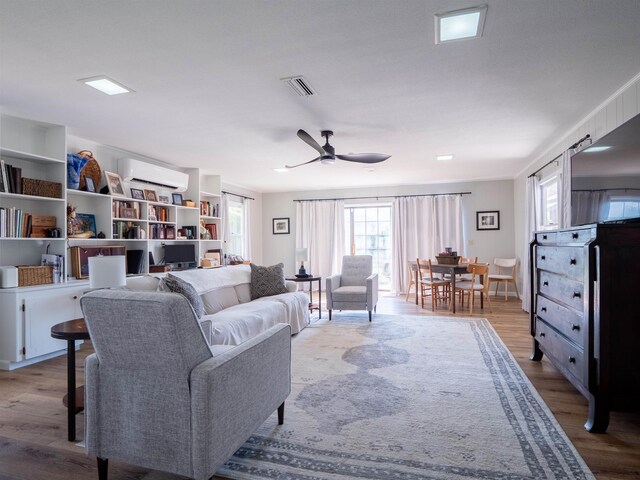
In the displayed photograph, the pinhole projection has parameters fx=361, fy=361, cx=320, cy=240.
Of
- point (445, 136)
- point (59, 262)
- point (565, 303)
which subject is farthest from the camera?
point (445, 136)

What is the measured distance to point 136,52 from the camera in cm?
238

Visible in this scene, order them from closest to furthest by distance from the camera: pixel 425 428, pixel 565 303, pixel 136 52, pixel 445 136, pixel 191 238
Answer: pixel 425 428, pixel 136 52, pixel 565 303, pixel 445 136, pixel 191 238

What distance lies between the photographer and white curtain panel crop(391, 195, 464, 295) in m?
7.57

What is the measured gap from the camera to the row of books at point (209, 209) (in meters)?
6.36

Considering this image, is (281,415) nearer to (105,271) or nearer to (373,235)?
(105,271)

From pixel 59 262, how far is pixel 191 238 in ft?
7.18

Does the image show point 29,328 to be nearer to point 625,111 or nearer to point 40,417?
point 40,417

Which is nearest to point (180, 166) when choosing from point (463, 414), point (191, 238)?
point (191, 238)

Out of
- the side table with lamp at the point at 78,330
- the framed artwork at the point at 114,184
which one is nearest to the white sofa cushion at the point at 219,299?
the side table with lamp at the point at 78,330

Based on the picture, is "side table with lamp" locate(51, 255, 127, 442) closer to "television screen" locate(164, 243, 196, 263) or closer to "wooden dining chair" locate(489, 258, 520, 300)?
"television screen" locate(164, 243, 196, 263)

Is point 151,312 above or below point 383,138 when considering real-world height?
below

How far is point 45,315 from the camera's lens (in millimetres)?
3652

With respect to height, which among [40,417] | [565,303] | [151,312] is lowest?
Answer: [40,417]

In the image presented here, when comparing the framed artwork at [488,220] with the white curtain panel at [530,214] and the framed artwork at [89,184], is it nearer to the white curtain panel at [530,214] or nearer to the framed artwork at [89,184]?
the white curtain panel at [530,214]
